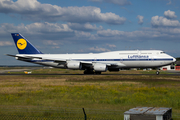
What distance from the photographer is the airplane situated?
45.7 meters

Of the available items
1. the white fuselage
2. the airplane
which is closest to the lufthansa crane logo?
the airplane

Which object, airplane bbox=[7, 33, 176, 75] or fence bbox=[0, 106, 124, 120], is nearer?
fence bbox=[0, 106, 124, 120]

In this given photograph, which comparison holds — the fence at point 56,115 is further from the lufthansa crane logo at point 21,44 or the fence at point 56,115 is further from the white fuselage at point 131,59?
the lufthansa crane logo at point 21,44

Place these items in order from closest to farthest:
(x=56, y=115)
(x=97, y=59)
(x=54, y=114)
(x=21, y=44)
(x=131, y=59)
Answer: (x=56, y=115) < (x=54, y=114) < (x=131, y=59) < (x=97, y=59) < (x=21, y=44)

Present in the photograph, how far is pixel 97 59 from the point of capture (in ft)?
160

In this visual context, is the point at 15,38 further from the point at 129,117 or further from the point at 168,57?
the point at 129,117

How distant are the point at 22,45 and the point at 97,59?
778 inches

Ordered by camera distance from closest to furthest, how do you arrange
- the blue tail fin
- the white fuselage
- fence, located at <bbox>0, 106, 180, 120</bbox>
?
1. fence, located at <bbox>0, 106, 180, 120</bbox>
2. the white fuselage
3. the blue tail fin

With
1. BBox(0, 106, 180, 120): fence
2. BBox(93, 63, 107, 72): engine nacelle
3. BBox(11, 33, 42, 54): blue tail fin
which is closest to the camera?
BBox(0, 106, 180, 120): fence

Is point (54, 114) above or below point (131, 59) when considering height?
below

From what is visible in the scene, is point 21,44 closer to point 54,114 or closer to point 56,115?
point 54,114

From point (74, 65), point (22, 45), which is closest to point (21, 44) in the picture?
point (22, 45)

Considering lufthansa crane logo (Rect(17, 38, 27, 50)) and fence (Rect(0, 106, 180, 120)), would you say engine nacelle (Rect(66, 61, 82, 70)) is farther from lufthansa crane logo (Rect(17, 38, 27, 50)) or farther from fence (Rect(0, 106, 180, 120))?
fence (Rect(0, 106, 180, 120))

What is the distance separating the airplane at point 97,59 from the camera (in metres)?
45.7
